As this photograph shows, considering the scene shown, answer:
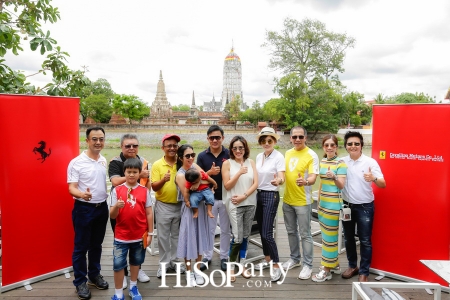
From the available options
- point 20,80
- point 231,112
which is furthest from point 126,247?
point 231,112

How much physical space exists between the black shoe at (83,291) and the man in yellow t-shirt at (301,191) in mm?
1867

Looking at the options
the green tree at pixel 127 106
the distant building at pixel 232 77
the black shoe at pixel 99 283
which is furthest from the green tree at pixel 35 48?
the distant building at pixel 232 77

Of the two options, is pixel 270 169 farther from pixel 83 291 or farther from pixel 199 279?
pixel 83 291

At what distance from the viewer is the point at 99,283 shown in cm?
280

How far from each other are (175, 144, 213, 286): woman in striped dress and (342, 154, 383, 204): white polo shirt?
142cm

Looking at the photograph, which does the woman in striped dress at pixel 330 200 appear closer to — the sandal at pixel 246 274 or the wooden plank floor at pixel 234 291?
the wooden plank floor at pixel 234 291

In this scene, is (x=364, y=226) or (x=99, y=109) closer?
(x=364, y=226)

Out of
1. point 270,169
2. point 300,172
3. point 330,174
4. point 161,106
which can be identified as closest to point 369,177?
point 330,174

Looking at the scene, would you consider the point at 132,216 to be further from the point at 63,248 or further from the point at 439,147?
the point at 439,147

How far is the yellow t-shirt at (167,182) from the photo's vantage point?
2.81m

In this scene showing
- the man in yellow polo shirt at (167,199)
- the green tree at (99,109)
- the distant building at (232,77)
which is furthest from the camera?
the distant building at (232,77)

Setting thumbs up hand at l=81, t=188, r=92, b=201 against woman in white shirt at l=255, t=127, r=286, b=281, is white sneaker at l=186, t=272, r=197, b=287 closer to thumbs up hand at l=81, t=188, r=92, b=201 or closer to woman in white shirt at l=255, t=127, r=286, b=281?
woman in white shirt at l=255, t=127, r=286, b=281

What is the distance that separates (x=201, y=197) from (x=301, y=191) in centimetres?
96

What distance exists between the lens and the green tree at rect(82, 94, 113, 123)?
118 feet
